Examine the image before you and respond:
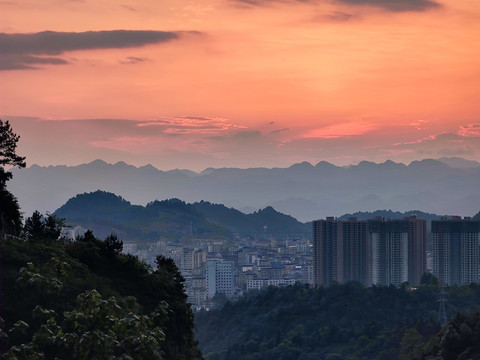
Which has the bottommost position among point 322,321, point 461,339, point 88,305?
point 322,321

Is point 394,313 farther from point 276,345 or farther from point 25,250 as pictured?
point 25,250

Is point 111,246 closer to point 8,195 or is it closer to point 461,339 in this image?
point 8,195

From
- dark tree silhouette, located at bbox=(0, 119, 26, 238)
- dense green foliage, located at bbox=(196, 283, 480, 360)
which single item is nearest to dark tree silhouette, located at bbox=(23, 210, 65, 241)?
dark tree silhouette, located at bbox=(0, 119, 26, 238)

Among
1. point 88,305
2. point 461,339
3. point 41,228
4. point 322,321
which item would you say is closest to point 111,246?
point 41,228

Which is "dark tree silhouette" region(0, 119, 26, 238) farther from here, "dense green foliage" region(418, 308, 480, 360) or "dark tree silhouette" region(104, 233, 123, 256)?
"dense green foliage" region(418, 308, 480, 360)

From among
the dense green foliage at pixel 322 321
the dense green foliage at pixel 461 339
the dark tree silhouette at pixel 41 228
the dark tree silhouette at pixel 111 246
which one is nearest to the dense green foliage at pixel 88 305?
the dark tree silhouette at pixel 111 246

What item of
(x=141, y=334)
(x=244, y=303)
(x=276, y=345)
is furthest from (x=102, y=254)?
(x=244, y=303)

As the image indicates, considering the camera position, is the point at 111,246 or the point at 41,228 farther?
the point at 41,228
